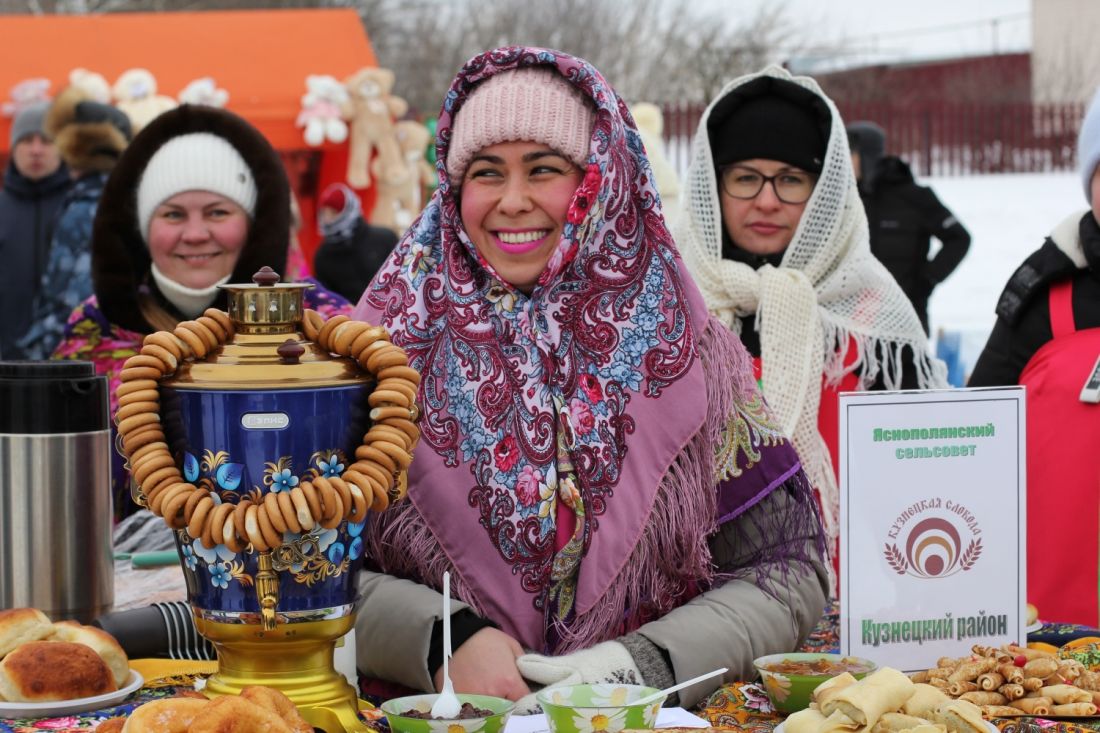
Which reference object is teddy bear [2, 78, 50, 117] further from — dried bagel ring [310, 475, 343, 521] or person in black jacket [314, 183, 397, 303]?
dried bagel ring [310, 475, 343, 521]

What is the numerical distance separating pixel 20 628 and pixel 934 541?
1.13m

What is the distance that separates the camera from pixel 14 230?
233 inches

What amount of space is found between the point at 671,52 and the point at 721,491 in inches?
1033

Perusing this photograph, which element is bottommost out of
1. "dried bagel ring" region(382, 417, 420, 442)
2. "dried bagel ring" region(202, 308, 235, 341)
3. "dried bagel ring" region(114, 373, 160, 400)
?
"dried bagel ring" region(382, 417, 420, 442)

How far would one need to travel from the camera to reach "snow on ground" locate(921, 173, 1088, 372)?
38.7 feet

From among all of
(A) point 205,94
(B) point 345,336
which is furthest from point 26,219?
(B) point 345,336

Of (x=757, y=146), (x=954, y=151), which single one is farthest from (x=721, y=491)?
(x=954, y=151)

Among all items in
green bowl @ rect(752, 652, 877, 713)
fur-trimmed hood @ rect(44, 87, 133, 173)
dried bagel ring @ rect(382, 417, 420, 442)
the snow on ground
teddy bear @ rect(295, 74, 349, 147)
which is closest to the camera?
dried bagel ring @ rect(382, 417, 420, 442)

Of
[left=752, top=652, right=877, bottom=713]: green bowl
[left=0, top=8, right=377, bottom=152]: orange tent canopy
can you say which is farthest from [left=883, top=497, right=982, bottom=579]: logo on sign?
[left=0, top=8, right=377, bottom=152]: orange tent canopy

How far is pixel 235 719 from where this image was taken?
4.13 feet

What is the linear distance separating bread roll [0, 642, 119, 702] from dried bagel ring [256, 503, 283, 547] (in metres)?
0.35

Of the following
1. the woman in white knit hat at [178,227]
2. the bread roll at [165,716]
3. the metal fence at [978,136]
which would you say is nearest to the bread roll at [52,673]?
the bread roll at [165,716]

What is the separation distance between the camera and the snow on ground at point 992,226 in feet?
38.7

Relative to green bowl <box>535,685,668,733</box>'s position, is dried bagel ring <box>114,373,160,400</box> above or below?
above
